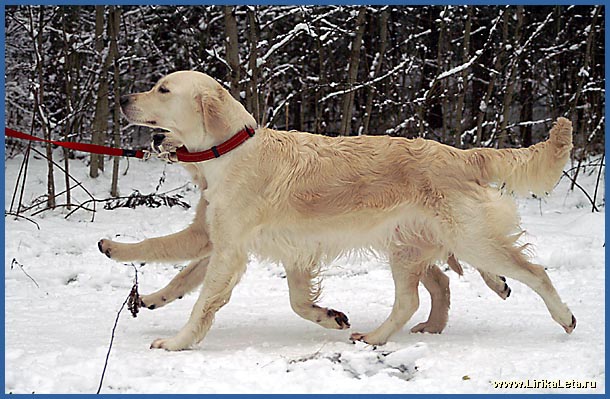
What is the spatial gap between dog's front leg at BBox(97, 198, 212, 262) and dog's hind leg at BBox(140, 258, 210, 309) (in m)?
0.14

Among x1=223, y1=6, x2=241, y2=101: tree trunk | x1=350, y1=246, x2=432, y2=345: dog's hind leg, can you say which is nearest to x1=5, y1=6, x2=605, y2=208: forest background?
x1=223, y1=6, x2=241, y2=101: tree trunk

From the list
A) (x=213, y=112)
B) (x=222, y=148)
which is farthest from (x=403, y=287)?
(x=213, y=112)

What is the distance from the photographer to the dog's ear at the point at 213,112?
4207mm

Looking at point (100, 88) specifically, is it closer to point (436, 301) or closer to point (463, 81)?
point (463, 81)

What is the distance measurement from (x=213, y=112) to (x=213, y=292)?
1.04 metres

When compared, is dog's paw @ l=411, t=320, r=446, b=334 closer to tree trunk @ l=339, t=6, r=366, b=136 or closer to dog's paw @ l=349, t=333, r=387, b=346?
dog's paw @ l=349, t=333, r=387, b=346

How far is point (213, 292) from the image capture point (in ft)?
13.5

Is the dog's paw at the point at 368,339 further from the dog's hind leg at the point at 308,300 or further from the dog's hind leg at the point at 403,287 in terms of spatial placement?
the dog's hind leg at the point at 308,300

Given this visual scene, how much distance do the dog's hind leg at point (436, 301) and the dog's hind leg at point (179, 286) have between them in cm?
143

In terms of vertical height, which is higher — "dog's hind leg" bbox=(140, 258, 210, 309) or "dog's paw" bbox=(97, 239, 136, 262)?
"dog's paw" bbox=(97, 239, 136, 262)

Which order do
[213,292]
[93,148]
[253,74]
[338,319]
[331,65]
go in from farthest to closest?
[331,65]
[253,74]
[93,148]
[338,319]
[213,292]

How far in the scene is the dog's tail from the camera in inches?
172

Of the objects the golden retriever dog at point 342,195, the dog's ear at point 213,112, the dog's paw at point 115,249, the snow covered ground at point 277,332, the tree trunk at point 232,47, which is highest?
the tree trunk at point 232,47

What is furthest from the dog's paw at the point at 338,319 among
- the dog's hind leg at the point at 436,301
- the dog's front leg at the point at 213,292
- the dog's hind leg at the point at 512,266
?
the dog's hind leg at the point at 512,266
